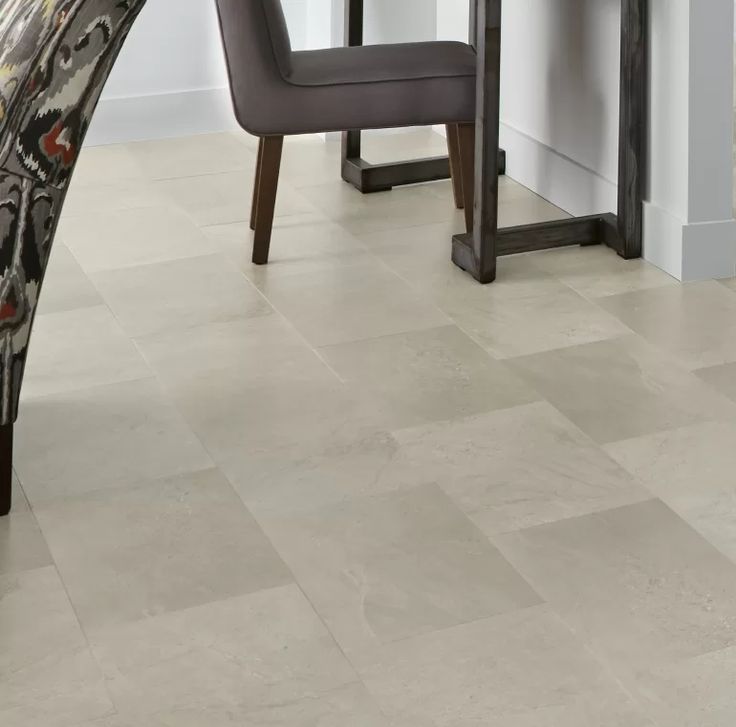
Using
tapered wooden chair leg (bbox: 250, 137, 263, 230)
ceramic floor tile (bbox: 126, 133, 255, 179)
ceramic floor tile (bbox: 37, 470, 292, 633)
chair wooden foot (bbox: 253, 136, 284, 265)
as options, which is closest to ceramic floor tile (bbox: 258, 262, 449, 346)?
chair wooden foot (bbox: 253, 136, 284, 265)

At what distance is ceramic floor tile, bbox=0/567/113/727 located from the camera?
1663 mm

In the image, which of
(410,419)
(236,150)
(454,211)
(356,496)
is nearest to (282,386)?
(410,419)

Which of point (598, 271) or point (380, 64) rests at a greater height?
point (380, 64)

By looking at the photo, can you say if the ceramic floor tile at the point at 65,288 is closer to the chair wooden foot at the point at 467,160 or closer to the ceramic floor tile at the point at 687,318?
the chair wooden foot at the point at 467,160

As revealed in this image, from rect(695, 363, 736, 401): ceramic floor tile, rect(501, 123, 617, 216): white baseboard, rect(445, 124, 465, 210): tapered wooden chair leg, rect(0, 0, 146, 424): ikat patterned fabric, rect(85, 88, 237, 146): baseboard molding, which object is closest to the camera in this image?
rect(0, 0, 146, 424): ikat patterned fabric

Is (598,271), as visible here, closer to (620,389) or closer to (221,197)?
(620,389)

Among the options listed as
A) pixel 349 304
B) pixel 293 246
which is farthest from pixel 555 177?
pixel 349 304

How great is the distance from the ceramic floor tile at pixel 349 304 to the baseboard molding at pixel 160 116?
133 cm

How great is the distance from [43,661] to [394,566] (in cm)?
53

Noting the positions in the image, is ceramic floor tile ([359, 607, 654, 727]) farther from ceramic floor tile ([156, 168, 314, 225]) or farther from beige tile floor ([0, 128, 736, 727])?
ceramic floor tile ([156, 168, 314, 225])

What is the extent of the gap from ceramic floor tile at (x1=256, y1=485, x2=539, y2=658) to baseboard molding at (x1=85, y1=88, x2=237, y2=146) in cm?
237

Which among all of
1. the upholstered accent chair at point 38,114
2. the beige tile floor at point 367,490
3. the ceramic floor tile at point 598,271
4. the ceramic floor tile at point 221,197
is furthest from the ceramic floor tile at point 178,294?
the upholstered accent chair at point 38,114

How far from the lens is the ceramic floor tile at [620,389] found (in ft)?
7.81

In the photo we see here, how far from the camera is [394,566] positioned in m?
1.96
